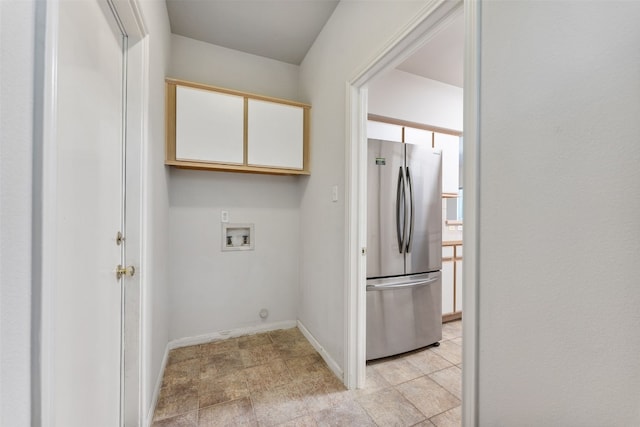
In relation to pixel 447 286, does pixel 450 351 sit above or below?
below

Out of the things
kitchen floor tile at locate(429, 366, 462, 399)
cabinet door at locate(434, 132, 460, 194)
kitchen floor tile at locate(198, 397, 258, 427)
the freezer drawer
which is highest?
cabinet door at locate(434, 132, 460, 194)

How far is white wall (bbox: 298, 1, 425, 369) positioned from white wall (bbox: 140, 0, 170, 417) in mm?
1178

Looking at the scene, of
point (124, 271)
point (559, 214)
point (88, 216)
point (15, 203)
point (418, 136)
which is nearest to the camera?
point (15, 203)

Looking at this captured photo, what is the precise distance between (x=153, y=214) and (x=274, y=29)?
5.93 ft

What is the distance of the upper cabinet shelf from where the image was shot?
2.00 m

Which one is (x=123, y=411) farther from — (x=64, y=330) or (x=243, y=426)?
(x=64, y=330)

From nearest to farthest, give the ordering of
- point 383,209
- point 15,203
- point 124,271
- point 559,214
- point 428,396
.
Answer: point 15,203
point 559,214
point 124,271
point 428,396
point 383,209

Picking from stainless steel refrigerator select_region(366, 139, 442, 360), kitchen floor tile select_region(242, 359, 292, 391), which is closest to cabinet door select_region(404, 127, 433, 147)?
stainless steel refrigerator select_region(366, 139, 442, 360)

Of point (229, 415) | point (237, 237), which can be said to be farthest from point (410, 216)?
point (229, 415)

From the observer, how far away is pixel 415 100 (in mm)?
2625

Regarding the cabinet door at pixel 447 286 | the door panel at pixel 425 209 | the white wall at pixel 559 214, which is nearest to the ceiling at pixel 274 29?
the door panel at pixel 425 209

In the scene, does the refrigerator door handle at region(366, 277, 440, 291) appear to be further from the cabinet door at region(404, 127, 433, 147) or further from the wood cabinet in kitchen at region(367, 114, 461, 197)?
the cabinet door at region(404, 127, 433, 147)

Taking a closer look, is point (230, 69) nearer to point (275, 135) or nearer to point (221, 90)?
point (221, 90)

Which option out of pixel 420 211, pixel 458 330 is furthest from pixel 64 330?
pixel 458 330
